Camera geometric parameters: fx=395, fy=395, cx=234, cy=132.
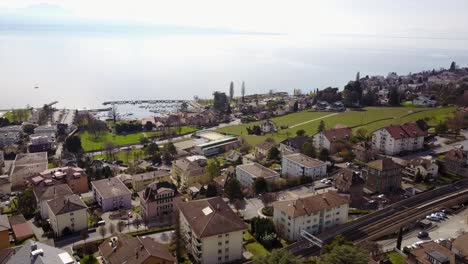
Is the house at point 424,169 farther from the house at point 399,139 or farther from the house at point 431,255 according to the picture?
the house at point 431,255

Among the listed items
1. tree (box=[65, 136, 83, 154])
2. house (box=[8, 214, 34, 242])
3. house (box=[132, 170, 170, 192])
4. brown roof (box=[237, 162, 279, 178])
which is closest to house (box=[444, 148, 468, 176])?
brown roof (box=[237, 162, 279, 178])

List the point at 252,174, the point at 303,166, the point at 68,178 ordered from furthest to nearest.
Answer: the point at 303,166 → the point at 252,174 → the point at 68,178

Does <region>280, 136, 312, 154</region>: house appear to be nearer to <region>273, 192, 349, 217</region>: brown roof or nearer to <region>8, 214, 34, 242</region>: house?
<region>273, 192, 349, 217</region>: brown roof

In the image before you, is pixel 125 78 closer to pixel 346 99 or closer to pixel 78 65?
pixel 78 65

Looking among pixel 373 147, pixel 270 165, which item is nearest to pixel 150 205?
pixel 270 165

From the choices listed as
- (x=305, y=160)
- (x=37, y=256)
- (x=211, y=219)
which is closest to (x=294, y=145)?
(x=305, y=160)

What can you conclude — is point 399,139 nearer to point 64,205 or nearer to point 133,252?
point 133,252
